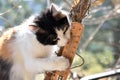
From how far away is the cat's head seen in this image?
4.37 feet

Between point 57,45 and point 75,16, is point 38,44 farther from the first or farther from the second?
point 75,16

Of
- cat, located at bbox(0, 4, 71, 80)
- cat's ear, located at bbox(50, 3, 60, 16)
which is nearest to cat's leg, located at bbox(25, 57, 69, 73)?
cat, located at bbox(0, 4, 71, 80)

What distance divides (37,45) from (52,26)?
9 centimetres

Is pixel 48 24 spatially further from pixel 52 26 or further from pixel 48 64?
pixel 48 64

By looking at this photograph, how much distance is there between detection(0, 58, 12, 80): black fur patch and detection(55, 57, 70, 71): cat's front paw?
0.20 meters

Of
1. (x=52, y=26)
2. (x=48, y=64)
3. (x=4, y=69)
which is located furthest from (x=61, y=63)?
(x=4, y=69)

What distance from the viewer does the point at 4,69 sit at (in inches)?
55.1

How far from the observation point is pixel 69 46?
1.31m

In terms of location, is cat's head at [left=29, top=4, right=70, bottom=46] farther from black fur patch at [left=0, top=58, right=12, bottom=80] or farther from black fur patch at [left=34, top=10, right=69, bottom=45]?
black fur patch at [left=0, top=58, right=12, bottom=80]

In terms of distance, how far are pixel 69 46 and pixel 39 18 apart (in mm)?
162

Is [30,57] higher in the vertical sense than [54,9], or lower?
lower

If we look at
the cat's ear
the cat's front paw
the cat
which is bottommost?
the cat's front paw

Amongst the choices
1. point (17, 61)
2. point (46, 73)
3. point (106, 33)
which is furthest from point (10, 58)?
point (106, 33)

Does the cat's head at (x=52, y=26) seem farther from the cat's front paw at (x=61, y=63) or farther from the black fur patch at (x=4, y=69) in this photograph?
the black fur patch at (x=4, y=69)
